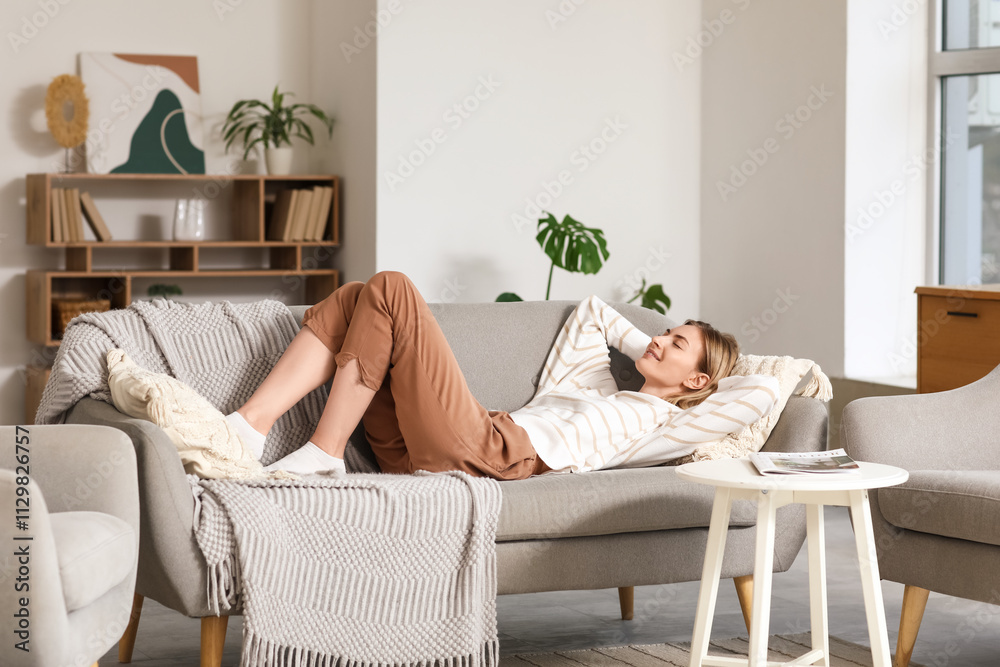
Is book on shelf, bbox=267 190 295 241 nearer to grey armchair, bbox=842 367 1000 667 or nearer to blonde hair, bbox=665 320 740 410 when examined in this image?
blonde hair, bbox=665 320 740 410

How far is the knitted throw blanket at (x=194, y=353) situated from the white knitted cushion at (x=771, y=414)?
967 mm

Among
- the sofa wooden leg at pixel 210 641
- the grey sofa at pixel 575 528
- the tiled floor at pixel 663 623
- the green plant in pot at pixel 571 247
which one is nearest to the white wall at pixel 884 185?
the green plant in pot at pixel 571 247

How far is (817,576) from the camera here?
2369mm

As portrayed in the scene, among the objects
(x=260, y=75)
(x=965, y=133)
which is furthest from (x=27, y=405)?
(x=965, y=133)

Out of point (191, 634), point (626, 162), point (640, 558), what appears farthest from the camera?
Answer: point (626, 162)

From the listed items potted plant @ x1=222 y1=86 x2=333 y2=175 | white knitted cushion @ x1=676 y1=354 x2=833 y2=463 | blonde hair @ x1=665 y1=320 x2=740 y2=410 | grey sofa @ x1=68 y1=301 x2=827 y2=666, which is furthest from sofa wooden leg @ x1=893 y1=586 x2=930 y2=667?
potted plant @ x1=222 y1=86 x2=333 y2=175

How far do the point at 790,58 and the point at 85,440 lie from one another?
3.67 m

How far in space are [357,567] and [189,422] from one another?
46cm

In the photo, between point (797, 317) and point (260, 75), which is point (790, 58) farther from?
point (260, 75)

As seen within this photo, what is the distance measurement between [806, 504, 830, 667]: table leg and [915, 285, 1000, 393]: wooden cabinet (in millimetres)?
1317

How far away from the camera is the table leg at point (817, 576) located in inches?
92.8

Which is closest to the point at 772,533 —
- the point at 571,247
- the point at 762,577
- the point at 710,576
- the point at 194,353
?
the point at 762,577

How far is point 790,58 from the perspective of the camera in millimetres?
4840

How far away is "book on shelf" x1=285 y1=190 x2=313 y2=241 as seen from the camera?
200 inches
